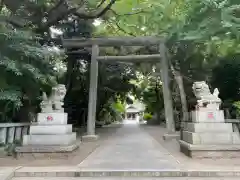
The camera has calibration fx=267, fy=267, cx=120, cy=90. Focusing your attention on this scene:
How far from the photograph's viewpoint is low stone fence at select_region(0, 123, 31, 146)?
8523mm

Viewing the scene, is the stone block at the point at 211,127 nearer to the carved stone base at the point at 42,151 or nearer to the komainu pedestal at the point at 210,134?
the komainu pedestal at the point at 210,134

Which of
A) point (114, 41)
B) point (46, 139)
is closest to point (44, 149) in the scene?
A: point (46, 139)

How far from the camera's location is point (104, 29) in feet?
57.7

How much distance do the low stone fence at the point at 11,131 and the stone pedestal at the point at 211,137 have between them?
18.9 feet

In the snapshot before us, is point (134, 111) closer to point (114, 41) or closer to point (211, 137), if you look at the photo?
point (114, 41)

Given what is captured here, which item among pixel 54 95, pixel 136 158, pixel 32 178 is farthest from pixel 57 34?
pixel 32 178

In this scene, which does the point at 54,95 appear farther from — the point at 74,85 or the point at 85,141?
the point at 74,85

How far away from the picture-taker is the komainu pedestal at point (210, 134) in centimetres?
766

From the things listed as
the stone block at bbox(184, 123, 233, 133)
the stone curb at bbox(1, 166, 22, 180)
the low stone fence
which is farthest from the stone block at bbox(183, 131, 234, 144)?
the low stone fence

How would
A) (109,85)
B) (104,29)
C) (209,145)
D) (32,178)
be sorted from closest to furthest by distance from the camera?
1. (32,178)
2. (209,145)
3. (104,29)
4. (109,85)

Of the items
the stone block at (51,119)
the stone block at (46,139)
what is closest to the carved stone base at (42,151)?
the stone block at (46,139)

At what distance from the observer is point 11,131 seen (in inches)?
355

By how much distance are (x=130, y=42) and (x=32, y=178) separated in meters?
9.37

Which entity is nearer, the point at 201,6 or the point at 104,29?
the point at 201,6
